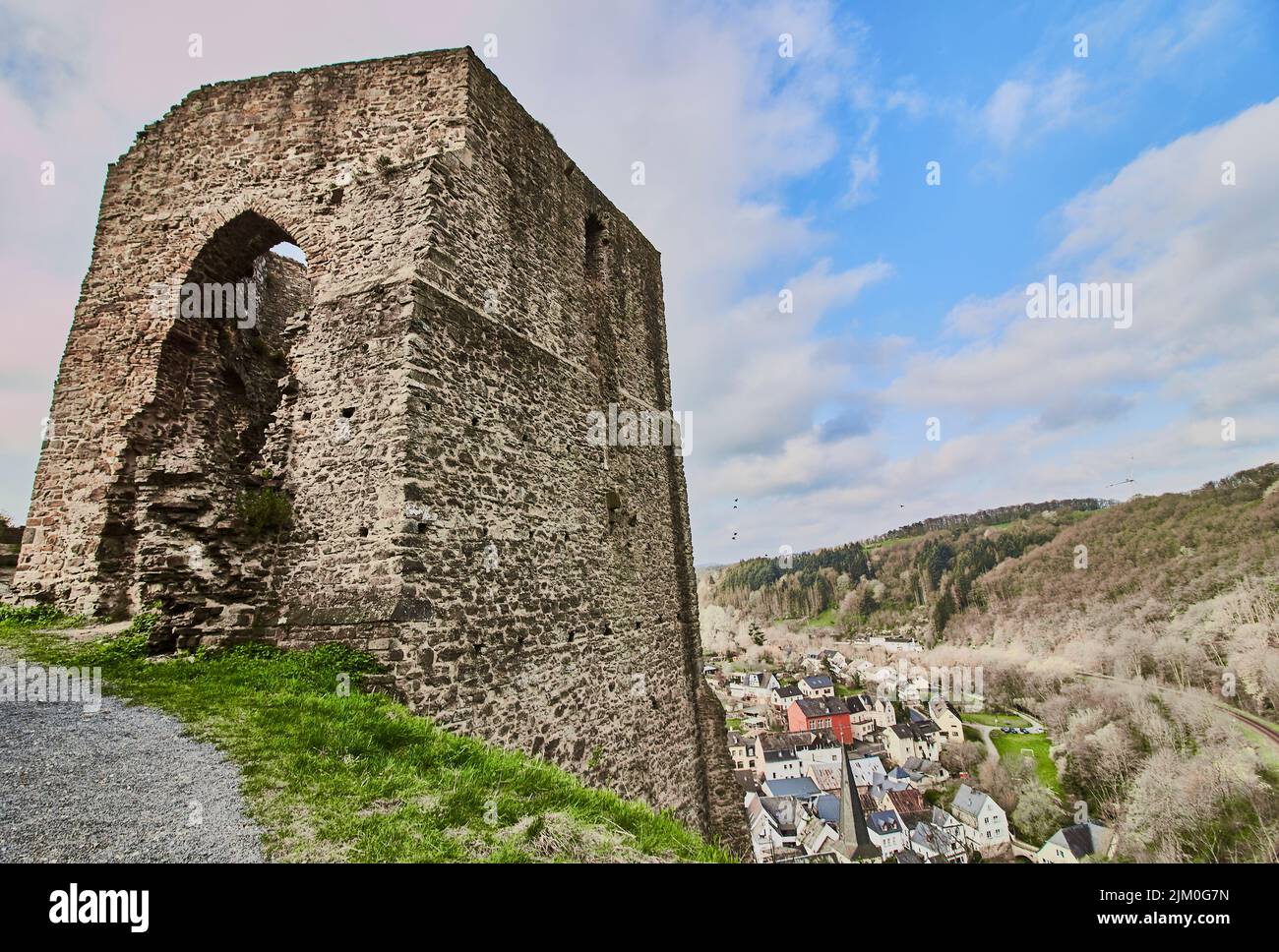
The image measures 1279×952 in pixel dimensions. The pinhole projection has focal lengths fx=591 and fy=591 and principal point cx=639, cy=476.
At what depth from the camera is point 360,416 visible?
26.0 feet

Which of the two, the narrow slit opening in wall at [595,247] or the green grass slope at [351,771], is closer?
the green grass slope at [351,771]

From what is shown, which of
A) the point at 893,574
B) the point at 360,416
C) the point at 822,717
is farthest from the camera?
the point at 893,574

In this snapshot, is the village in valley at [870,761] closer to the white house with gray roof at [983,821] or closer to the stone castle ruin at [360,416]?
the white house with gray roof at [983,821]

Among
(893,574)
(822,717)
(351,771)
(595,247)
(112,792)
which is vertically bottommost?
(822,717)

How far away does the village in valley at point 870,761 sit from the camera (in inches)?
1881

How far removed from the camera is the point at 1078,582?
9181 cm

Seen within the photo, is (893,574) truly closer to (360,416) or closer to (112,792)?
(360,416)

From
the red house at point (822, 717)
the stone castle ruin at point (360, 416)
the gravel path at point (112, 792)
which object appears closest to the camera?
the gravel path at point (112, 792)

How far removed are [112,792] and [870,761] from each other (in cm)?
8380

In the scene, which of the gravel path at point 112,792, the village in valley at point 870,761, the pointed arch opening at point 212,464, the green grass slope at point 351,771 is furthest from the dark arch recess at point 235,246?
the village in valley at point 870,761

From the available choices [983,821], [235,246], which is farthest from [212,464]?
[983,821]

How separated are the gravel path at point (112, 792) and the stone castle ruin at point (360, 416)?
224 cm

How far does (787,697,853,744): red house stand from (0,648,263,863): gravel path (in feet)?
307
